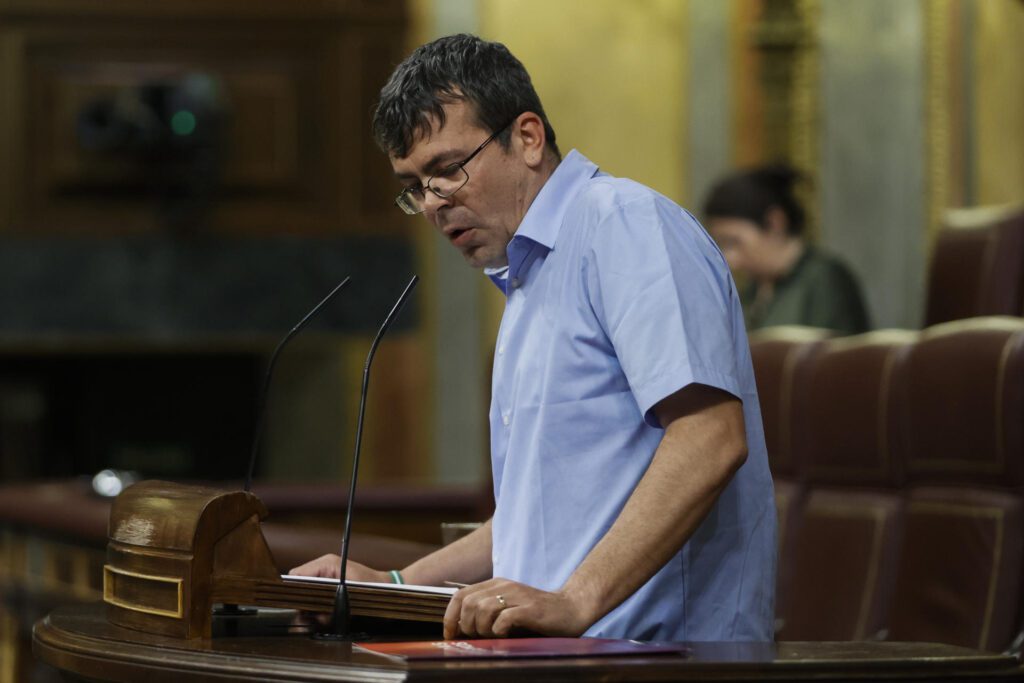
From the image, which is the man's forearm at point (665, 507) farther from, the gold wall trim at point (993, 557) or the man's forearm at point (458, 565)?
the gold wall trim at point (993, 557)

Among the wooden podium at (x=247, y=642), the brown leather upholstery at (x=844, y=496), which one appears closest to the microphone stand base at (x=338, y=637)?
the wooden podium at (x=247, y=642)

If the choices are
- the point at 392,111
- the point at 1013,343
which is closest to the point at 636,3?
the point at 1013,343

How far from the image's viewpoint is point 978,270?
3.09 meters

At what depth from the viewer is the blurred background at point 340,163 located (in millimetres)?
5664

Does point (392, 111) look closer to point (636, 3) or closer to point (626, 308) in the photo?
point (626, 308)

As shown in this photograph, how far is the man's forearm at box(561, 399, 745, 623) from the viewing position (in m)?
1.42

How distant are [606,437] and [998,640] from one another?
1206mm

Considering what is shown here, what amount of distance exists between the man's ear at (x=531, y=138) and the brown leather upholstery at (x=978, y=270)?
1563 millimetres

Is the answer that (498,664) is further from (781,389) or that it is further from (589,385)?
(781,389)

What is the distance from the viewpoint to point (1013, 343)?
2.55m

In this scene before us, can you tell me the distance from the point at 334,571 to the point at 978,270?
5.66ft

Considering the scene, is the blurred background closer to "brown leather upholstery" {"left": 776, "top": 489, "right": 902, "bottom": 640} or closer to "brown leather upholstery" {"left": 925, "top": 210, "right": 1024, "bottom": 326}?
"brown leather upholstery" {"left": 925, "top": 210, "right": 1024, "bottom": 326}

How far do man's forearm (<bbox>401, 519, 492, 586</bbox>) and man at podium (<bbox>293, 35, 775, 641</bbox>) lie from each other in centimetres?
6

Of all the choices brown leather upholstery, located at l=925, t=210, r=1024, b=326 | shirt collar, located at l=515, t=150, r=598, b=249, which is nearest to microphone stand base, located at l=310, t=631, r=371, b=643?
shirt collar, located at l=515, t=150, r=598, b=249
